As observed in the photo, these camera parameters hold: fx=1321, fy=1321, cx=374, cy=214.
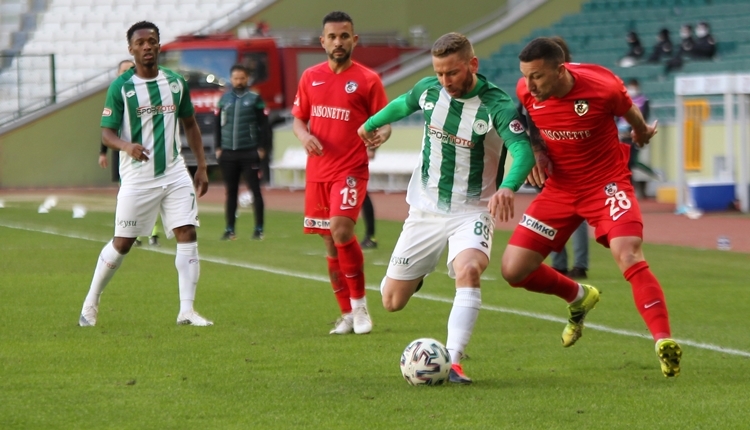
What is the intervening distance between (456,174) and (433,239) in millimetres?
377

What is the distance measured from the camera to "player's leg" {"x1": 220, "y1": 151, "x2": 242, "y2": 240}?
1594 cm

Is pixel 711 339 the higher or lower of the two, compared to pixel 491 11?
lower

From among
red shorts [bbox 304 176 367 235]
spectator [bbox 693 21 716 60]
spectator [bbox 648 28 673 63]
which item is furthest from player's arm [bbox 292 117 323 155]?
spectator [bbox 648 28 673 63]

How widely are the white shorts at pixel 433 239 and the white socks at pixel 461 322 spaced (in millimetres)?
306

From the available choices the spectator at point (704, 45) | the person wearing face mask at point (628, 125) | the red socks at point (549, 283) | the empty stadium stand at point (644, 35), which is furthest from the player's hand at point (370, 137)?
the spectator at point (704, 45)

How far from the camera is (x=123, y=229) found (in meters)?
8.84

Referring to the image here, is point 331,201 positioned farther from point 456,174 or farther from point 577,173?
point 577,173

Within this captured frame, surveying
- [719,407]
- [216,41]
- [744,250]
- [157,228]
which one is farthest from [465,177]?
[216,41]

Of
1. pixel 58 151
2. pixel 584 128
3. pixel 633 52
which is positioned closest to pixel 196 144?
pixel 584 128

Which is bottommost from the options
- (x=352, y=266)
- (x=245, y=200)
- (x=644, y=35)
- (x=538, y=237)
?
(x=245, y=200)

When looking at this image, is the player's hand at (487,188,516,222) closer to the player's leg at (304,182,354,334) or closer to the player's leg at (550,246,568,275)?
the player's leg at (304,182,354,334)

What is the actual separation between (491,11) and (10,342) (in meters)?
30.2

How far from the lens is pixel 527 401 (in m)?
6.22

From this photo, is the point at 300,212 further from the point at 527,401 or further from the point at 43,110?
the point at 527,401
